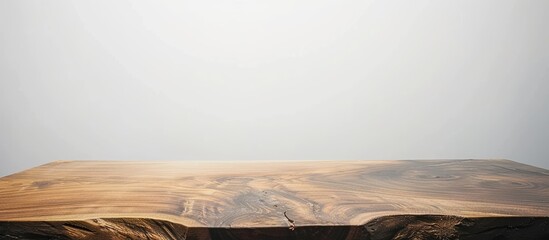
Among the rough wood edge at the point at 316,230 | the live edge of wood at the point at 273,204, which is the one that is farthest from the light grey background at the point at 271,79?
the rough wood edge at the point at 316,230

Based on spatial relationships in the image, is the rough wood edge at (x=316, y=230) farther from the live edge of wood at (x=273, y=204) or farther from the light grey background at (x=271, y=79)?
the light grey background at (x=271, y=79)

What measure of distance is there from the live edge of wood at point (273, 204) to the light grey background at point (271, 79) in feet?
1.71

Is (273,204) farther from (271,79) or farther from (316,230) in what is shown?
(271,79)

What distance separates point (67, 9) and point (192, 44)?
415 millimetres

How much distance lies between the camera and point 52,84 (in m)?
1.42

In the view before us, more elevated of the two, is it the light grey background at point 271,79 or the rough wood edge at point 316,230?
the light grey background at point 271,79

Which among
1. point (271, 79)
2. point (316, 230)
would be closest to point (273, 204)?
point (316, 230)

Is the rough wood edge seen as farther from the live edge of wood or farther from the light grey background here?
the light grey background

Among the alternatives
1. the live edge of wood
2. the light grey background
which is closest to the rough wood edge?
the live edge of wood

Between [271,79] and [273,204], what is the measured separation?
871mm

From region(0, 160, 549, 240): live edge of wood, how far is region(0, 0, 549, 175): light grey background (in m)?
0.52

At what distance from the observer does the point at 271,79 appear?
148 cm

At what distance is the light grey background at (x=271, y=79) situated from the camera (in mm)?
1423

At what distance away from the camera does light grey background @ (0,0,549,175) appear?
1.42 meters
